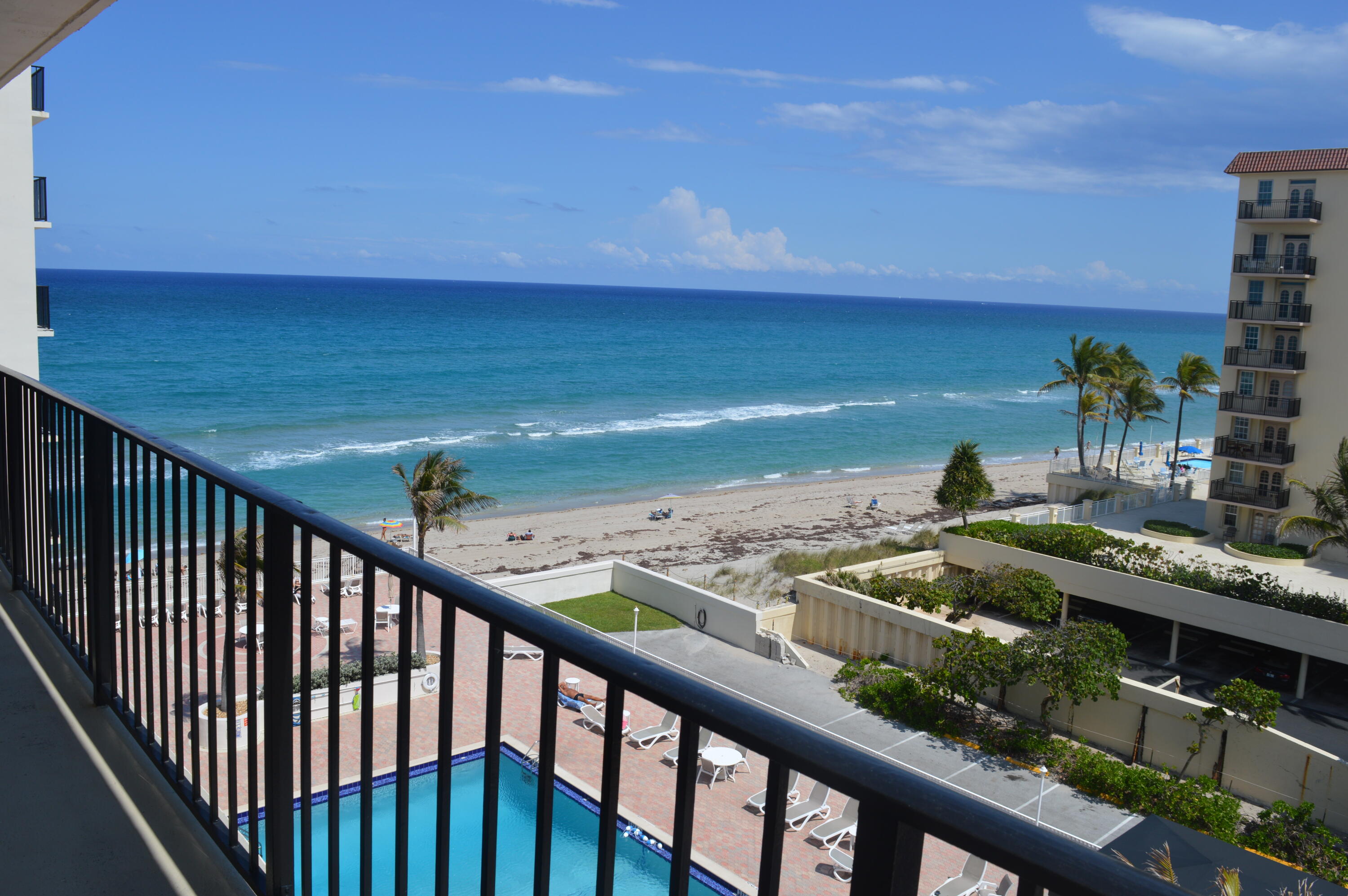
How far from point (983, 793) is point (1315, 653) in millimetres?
9321

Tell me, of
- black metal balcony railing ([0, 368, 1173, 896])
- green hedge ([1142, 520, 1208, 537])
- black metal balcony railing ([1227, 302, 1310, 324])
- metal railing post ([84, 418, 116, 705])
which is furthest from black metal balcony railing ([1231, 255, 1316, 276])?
metal railing post ([84, 418, 116, 705])

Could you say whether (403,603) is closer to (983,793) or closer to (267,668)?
(267,668)

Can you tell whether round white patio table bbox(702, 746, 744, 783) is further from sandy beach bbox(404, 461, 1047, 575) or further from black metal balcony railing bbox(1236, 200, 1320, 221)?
black metal balcony railing bbox(1236, 200, 1320, 221)

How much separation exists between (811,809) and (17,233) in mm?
12933

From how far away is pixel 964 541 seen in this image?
24281 millimetres

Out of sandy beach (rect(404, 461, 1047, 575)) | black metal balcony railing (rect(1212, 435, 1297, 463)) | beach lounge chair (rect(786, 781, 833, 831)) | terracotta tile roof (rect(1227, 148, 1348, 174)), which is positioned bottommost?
sandy beach (rect(404, 461, 1047, 575))

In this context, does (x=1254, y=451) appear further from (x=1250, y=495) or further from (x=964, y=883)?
(x=964, y=883)

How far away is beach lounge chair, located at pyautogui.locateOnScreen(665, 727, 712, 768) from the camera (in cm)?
108

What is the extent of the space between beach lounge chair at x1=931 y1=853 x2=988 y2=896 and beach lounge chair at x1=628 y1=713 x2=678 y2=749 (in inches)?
21.1

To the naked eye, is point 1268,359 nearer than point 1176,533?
No

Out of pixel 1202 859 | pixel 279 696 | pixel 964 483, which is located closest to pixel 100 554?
pixel 279 696

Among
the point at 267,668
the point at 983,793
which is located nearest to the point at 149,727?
the point at 267,668

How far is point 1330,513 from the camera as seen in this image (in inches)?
937

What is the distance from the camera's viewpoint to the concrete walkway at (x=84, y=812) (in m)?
2.40
